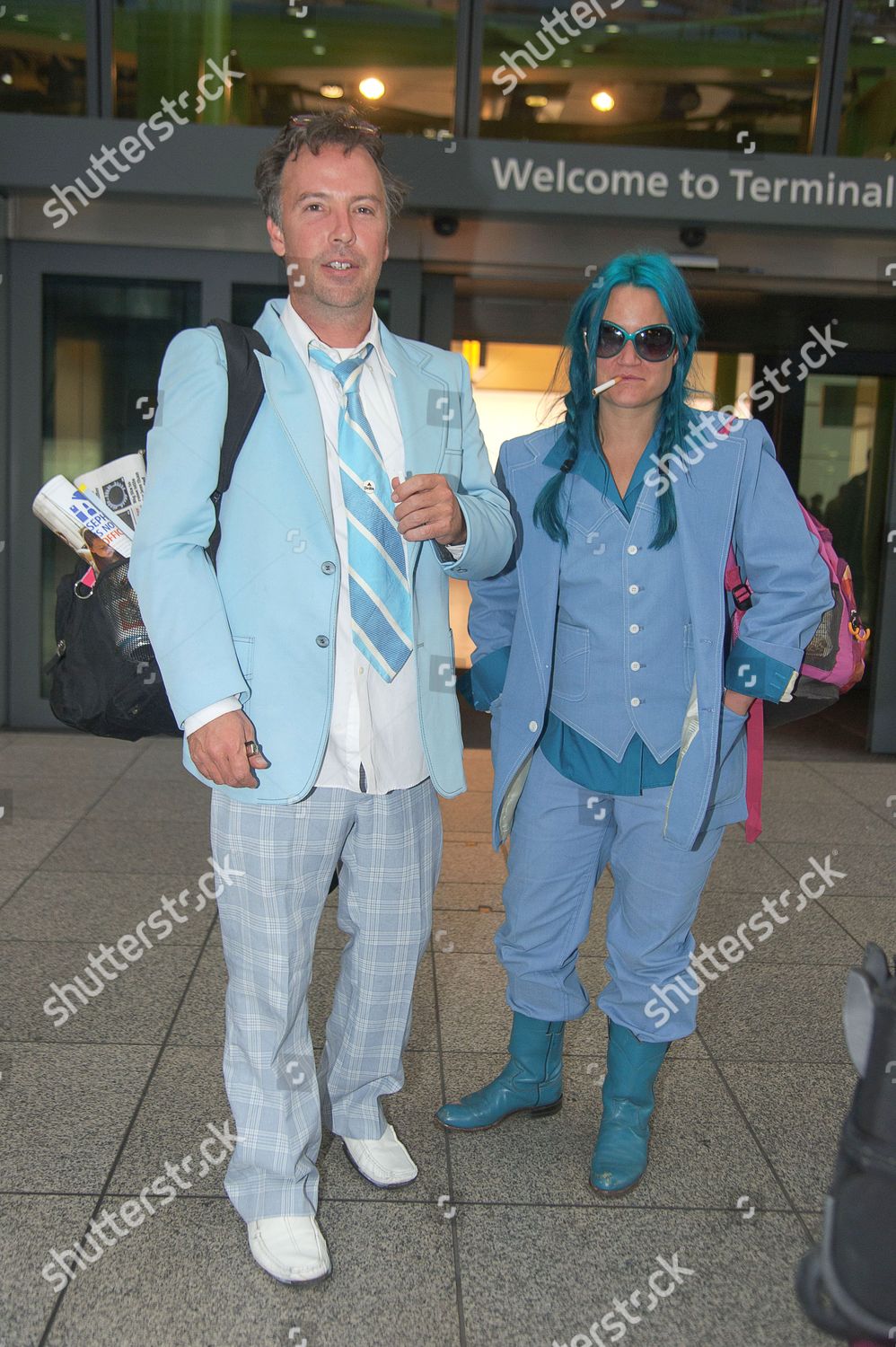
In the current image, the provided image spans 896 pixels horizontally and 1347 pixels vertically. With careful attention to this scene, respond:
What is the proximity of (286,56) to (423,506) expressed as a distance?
6321 mm

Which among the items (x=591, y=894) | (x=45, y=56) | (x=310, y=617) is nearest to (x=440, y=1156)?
(x=591, y=894)

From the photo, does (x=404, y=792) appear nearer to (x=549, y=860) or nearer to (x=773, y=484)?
(x=549, y=860)

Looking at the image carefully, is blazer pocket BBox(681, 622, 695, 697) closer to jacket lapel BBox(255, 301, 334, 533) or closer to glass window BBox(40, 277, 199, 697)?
jacket lapel BBox(255, 301, 334, 533)

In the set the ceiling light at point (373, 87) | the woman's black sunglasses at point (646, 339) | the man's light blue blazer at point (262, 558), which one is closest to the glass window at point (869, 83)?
the ceiling light at point (373, 87)

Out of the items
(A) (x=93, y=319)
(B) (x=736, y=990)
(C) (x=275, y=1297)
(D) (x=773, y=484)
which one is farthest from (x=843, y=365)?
(C) (x=275, y=1297)

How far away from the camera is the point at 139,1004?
3.58 metres

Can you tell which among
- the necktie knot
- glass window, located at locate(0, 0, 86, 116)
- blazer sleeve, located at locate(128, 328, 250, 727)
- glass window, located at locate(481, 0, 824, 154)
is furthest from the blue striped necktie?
glass window, located at locate(0, 0, 86, 116)

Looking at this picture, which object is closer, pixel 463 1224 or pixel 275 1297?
pixel 275 1297

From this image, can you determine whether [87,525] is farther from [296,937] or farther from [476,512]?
[296,937]

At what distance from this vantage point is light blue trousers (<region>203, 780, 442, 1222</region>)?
2340mm

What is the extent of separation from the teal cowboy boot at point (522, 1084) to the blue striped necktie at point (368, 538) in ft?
3.44

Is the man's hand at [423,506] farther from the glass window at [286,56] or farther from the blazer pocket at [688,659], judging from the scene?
the glass window at [286,56]

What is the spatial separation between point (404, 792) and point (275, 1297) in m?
0.99

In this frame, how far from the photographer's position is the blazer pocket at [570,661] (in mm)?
2662
